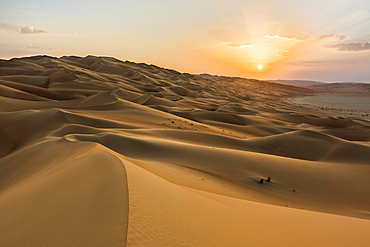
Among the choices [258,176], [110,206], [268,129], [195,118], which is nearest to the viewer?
[110,206]

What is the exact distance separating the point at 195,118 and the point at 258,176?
1049 centimetres

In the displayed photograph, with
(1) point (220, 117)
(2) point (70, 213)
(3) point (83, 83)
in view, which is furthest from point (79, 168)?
(3) point (83, 83)

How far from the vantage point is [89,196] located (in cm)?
288

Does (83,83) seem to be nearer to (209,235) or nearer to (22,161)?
(22,161)

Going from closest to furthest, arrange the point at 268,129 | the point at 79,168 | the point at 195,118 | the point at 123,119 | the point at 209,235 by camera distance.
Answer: the point at 209,235, the point at 79,168, the point at 123,119, the point at 268,129, the point at 195,118

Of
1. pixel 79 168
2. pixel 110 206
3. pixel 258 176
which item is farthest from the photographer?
pixel 258 176

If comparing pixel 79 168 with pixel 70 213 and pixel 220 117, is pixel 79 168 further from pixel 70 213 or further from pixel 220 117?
pixel 220 117

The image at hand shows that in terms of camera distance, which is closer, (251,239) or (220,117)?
(251,239)

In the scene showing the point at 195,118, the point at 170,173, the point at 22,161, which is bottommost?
the point at 22,161

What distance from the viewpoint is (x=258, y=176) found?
237 inches

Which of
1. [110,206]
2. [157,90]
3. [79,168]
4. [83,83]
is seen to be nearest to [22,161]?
[79,168]

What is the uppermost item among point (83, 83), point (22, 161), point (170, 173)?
point (83, 83)

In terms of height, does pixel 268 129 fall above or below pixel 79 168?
above

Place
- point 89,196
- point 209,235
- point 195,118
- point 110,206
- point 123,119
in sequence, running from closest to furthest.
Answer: point 209,235
point 110,206
point 89,196
point 123,119
point 195,118
